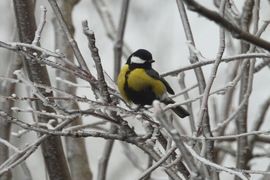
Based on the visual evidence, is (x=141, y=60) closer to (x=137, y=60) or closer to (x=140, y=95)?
(x=137, y=60)

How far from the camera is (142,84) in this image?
8.75 ft

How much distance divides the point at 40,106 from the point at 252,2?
106cm

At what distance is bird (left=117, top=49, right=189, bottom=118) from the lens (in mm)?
2609

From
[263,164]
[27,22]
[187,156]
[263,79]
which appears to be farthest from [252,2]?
[263,79]

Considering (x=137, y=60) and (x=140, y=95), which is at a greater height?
(x=137, y=60)

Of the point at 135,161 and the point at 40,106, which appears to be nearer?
the point at 40,106

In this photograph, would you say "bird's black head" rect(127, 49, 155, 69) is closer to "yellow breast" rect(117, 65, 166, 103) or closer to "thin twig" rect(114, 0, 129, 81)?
"yellow breast" rect(117, 65, 166, 103)

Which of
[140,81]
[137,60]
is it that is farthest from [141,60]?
[140,81]

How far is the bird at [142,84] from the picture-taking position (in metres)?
2.61

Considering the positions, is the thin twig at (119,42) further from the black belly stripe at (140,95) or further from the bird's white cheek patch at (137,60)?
the bird's white cheek patch at (137,60)

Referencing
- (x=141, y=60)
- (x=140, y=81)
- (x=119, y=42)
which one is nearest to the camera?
(x=119, y=42)

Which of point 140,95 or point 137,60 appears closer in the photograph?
point 140,95

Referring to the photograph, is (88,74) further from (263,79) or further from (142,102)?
(263,79)

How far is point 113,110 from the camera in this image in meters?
1.54
